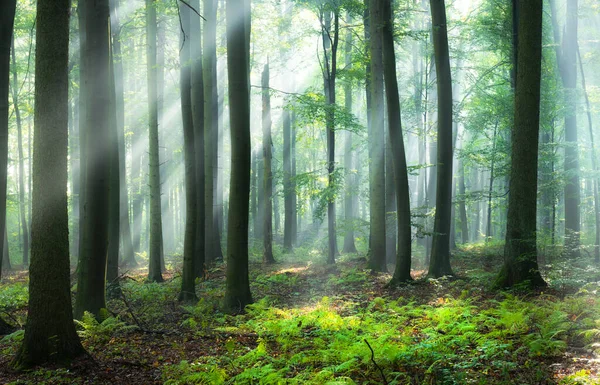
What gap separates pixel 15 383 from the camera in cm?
489

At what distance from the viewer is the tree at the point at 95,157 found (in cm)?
802

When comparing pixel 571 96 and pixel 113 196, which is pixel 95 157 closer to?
pixel 113 196

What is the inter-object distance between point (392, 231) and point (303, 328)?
10.5m

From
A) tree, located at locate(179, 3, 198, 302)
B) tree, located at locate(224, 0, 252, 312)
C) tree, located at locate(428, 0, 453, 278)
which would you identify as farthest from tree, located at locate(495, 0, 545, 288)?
tree, located at locate(179, 3, 198, 302)

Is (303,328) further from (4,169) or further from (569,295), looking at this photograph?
(4,169)

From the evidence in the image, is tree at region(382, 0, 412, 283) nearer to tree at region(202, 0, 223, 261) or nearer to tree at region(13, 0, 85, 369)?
tree at region(202, 0, 223, 261)

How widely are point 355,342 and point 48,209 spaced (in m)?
4.33

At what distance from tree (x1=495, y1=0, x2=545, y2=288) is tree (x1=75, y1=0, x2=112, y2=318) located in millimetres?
8163

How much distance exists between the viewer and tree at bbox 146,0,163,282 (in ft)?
45.2

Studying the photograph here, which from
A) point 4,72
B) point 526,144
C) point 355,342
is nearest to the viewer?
point 355,342

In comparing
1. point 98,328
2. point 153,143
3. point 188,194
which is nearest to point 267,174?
point 153,143

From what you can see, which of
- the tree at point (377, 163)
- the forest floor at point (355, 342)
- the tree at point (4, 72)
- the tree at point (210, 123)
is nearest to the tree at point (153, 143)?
the tree at point (210, 123)

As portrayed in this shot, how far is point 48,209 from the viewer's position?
5.47m

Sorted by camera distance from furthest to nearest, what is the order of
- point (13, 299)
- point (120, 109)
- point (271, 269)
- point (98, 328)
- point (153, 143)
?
1. point (271, 269)
2. point (120, 109)
3. point (153, 143)
4. point (13, 299)
5. point (98, 328)
